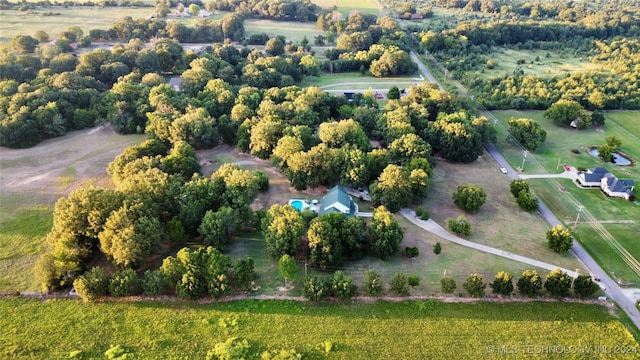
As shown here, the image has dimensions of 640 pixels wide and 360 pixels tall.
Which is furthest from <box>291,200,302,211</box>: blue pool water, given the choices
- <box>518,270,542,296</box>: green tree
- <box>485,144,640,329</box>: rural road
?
<box>485,144,640,329</box>: rural road

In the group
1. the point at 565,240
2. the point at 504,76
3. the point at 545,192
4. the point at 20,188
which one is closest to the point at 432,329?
the point at 565,240

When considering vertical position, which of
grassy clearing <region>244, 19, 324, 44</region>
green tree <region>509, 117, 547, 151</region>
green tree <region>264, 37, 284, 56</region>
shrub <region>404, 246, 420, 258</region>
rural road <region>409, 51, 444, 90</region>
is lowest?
shrub <region>404, 246, 420, 258</region>

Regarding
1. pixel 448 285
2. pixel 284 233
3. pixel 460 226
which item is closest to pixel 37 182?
pixel 284 233

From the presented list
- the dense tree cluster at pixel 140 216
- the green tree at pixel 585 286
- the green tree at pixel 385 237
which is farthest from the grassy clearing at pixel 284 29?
the green tree at pixel 585 286

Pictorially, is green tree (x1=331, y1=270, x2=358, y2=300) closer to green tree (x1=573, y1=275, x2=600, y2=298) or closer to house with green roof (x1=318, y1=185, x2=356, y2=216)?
house with green roof (x1=318, y1=185, x2=356, y2=216)

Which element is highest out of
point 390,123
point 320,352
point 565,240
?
point 390,123

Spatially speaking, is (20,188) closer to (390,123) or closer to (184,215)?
(184,215)
